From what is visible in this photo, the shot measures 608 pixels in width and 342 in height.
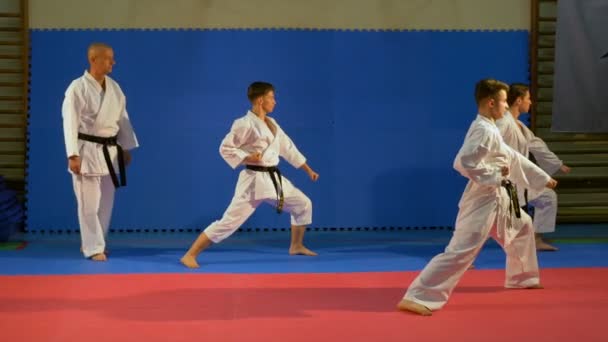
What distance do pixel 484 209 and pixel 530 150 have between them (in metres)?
2.44

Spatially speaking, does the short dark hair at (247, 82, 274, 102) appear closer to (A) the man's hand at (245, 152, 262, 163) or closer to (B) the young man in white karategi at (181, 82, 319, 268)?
(B) the young man in white karategi at (181, 82, 319, 268)

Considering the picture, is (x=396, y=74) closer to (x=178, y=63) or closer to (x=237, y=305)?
(x=178, y=63)

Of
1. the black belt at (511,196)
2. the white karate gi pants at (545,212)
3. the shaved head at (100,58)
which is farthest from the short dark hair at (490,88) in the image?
the shaved head at (100,58)

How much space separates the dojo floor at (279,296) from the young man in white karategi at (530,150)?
0.23 m

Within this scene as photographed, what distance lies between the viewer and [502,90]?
155 inches

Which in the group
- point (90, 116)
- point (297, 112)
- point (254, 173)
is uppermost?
point (297, 112)

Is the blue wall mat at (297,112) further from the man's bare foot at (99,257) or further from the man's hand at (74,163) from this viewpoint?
the man's hand at (74,163)

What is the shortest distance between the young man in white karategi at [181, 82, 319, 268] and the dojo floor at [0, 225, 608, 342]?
266mm

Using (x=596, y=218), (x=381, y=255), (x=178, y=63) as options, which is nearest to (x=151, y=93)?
(x=178, y=63)

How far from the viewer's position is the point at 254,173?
17.8ft

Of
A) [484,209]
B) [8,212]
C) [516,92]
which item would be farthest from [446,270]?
[8,212]

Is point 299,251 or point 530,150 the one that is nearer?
point 299,251

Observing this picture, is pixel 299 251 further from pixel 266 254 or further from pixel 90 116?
pixel 90 116

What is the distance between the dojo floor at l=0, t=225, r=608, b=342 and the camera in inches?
130
